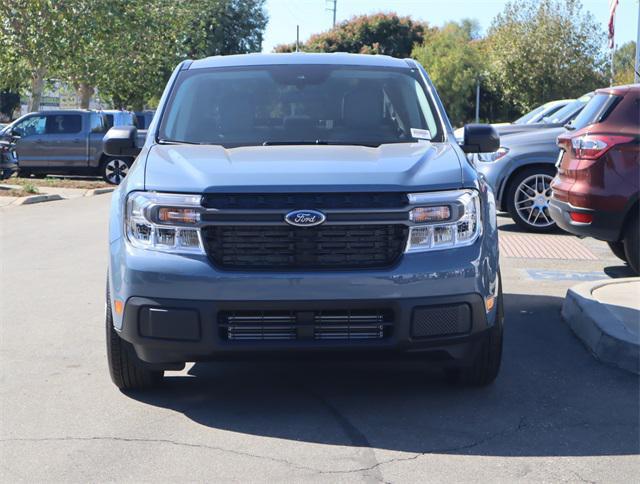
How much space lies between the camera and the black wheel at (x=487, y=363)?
17.7 ft

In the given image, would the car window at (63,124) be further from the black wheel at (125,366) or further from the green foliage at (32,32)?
the black wheel at (125,366)

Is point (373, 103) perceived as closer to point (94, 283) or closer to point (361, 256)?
point (361, 256)

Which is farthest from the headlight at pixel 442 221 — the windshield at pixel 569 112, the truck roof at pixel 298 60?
the windshield at pixel 569 112

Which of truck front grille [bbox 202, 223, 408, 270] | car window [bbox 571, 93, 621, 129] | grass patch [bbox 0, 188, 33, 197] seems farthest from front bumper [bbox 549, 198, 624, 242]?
grass patch [bbox 0, 188, 33, 197]

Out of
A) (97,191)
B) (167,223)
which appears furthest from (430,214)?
(97,191)

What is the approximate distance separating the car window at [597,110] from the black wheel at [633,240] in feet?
3.08

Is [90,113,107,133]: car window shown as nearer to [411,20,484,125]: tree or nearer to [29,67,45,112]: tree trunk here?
[29,67,45,112]: tree trunk

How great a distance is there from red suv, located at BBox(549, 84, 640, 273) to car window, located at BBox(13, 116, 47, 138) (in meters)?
18.3

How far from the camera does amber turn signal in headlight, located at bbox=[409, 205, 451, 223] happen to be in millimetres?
5008

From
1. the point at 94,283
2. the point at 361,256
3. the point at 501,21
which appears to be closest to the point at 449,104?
the point at 501,21

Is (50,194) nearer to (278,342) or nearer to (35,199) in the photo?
(35,199)

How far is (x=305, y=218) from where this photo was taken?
4949 mm

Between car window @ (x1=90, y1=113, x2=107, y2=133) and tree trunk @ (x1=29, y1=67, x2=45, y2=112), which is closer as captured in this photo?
car window @ (x1=90, y1=113, x2=107, y2=133)

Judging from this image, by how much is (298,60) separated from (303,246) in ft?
7.09
